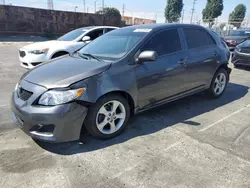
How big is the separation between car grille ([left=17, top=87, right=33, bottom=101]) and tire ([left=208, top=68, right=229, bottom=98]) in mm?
3742

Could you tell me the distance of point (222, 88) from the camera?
5.35 m

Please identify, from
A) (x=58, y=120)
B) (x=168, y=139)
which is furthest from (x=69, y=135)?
(x=168, y=139)

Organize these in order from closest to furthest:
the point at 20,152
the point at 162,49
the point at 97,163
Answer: the point at 97,163 < the point at 20,152 < the point at 162,49

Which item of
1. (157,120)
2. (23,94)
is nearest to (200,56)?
(157,120)

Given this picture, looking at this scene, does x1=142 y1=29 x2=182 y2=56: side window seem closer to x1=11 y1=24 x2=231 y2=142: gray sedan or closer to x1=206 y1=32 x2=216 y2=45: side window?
x1=11 y1=24 x2=231 y2=142: gray sedan

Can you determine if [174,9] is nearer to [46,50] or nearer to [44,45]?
[44,45]

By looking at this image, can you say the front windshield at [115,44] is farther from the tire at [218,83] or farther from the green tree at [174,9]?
the green tree at [174,9]

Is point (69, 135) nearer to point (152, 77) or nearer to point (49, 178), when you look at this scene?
point (49, 178)

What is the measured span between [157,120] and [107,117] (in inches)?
43.4

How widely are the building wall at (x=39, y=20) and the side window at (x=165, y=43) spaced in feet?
74.9

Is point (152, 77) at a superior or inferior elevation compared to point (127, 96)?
superior

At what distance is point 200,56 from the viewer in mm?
4508

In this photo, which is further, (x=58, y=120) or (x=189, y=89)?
(x=189, y=89)

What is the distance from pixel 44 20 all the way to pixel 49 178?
24801 millimetres
